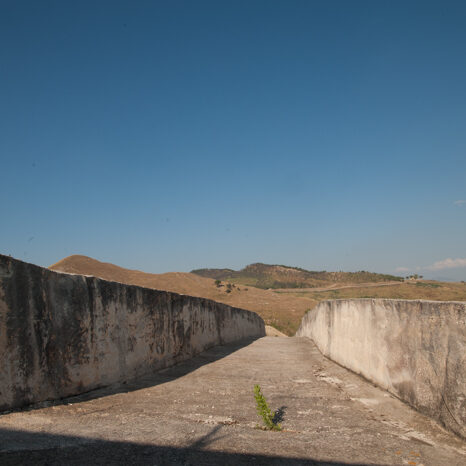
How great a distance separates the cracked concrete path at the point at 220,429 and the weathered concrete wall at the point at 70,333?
0.17 metres

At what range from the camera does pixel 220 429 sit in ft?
7.77

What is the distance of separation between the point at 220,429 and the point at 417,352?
62.3 inches

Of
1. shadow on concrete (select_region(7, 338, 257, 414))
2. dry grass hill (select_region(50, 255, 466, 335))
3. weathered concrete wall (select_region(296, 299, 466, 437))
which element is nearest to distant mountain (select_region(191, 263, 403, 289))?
dry grass hill (select_region(50, 255, 466, 335))

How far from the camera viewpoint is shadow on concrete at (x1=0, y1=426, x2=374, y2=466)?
1.77m

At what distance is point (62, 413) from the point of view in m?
2.47

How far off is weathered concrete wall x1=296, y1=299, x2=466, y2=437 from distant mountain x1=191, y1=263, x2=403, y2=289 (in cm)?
6199

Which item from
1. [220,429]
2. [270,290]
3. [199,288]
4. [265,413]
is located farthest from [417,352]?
[270,290]

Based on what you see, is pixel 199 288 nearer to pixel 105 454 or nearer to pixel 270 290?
pixel 270 290

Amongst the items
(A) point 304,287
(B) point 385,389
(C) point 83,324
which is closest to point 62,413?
(C) point 83,324

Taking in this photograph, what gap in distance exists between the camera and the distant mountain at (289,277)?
66.5 metres

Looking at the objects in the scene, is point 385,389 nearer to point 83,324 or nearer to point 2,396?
point 83,324

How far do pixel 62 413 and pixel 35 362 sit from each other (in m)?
0.40

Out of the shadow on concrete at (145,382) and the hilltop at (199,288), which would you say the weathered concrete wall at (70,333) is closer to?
the shadow on concrete at (145,382)

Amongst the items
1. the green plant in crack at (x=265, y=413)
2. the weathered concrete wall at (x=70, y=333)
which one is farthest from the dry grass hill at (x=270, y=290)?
the green plant in crack at (x=265, y=413)
